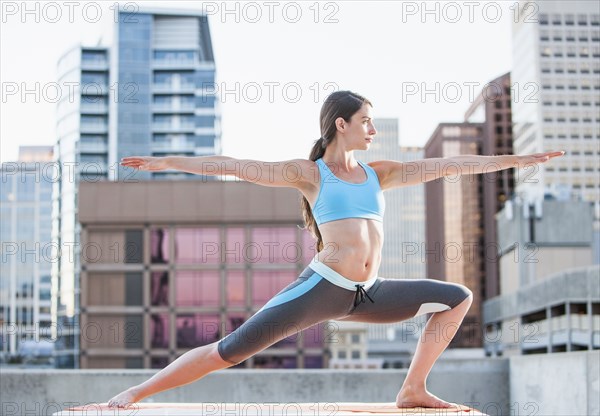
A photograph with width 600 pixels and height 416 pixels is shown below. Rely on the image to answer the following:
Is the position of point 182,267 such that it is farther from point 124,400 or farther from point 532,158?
point 532,158

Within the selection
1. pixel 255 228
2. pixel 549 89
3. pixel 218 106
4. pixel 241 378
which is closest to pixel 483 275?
pixel 549 89

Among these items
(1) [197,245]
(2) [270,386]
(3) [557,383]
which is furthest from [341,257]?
(1) [197,245]

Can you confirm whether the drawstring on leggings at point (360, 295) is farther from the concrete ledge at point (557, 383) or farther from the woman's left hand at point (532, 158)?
the concrete ledge at point (557, 383)

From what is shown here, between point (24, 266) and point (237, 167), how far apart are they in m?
128

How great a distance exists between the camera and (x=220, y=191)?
53.3 m

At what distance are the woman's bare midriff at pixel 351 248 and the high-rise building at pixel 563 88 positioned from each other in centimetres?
10448

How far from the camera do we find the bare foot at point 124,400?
5238 millimetres

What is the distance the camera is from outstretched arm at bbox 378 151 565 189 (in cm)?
548

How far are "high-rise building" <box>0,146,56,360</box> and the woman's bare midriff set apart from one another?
112 m

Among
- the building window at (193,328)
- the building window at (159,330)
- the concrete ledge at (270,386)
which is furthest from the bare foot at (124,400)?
the building window at (193,328)

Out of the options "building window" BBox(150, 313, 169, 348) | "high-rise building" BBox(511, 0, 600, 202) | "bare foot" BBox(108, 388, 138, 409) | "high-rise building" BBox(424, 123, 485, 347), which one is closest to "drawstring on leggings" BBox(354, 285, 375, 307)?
→ "bare foot" BBox(108, 388, 138, 409)

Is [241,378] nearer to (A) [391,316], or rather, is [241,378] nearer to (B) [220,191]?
(A) [391,316]

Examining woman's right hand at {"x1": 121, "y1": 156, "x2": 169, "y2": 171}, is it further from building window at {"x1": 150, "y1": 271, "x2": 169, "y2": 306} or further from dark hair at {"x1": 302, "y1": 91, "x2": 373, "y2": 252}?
building window at {"x1": 150, "y1": 271, "x2": 169, "y2": 306}

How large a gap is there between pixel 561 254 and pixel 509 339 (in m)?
7.68
